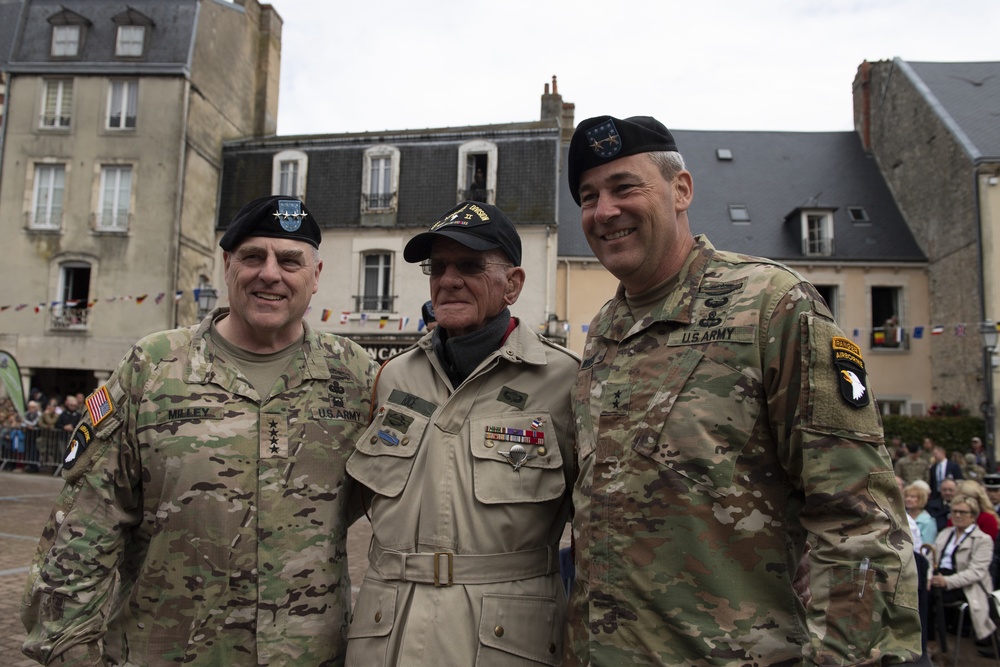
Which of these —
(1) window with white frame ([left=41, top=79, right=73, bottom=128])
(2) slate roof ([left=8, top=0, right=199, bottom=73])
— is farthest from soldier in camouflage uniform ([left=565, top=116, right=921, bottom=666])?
(1) window with white frame ([left=41, top=79, right=73, bottom=128])

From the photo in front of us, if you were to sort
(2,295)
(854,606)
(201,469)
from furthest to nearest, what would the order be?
(2,295) < (201,469) < (854,606)

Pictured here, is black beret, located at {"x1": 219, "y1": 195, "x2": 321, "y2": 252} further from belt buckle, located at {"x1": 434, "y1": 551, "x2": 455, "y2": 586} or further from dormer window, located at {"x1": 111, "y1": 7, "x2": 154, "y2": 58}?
dormer window, located at {"x1": 111, "y1": 7, "x2": 154, "y2": 58}

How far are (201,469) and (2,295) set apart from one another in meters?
20.5

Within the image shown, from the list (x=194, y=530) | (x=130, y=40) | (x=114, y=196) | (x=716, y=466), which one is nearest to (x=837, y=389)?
(x=716, y=466)

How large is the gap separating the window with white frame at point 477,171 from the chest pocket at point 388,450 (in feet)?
52.4

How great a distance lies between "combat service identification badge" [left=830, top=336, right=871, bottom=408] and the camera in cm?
179

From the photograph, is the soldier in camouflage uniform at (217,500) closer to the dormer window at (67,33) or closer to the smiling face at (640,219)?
the smiling face at (640,219)

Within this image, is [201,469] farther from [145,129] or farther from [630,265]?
[145,129]

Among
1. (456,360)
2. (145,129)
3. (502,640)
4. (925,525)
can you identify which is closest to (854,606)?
(502,640)

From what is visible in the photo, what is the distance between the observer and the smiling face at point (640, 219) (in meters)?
2.27

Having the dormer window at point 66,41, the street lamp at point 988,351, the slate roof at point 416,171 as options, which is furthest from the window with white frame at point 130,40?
the street lamp at point 988,351

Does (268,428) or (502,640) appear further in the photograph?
(268,428)

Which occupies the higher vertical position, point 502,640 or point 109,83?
point 109,83

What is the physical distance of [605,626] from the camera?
206 centimetres
